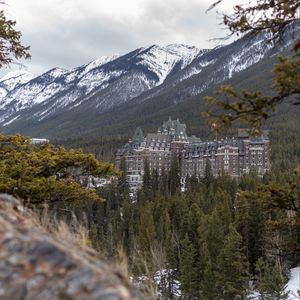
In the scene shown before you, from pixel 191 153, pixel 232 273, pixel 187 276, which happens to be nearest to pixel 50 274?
pixel 232 273

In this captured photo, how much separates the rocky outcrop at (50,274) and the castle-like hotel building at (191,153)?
127m

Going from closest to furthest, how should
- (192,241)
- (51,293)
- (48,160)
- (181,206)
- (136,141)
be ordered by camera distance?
(51,293), (48,160), (192,241), (181,206), (136,141)

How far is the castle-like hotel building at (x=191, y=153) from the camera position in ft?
465

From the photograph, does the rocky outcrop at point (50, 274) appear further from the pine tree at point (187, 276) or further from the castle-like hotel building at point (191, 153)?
the castle-like hotel building at point (191, 153)

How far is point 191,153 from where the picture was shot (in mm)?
152500

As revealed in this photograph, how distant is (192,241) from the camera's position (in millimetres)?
59344

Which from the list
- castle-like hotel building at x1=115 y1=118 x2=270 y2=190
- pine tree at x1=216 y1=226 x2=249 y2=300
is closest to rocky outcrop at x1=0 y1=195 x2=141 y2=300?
pine tree at x1=216 y1=226 x2=249 y2=300

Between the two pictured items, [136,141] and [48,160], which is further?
[136,141]

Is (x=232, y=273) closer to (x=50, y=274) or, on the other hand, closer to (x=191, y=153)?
(x=50, y=274)

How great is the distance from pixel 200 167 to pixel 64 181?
134305 mm

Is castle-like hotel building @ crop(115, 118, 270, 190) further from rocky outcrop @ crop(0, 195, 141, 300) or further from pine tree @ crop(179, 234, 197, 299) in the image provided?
rocky outcrop @ crop(0, 195, 141, 300)

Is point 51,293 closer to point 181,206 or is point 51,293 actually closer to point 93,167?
point 93,167

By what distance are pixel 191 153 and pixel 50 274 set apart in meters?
150

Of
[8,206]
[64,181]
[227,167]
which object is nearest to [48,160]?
[64,181]
